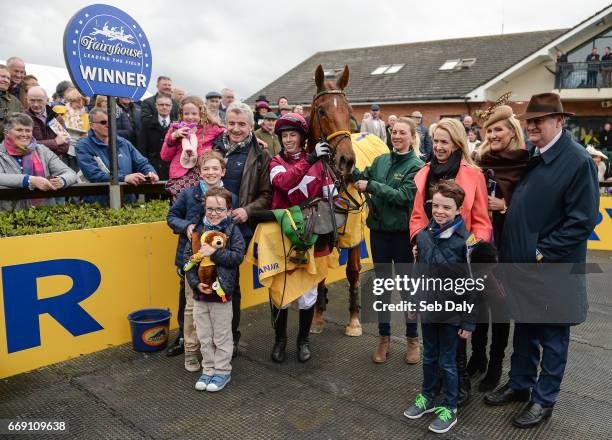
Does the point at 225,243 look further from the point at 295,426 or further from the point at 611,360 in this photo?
the point at 611,360

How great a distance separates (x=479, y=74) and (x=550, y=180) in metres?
20.2

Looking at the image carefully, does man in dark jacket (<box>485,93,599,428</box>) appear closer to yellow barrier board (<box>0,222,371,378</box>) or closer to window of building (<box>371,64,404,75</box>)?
yellow barrier board (<box>0,222,371,378</box>)

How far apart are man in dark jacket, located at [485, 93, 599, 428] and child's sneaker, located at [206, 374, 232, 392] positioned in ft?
6.73

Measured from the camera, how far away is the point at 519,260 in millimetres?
3188

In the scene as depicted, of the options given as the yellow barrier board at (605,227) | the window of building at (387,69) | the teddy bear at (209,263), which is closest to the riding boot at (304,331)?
the teddy bear at (209,263)

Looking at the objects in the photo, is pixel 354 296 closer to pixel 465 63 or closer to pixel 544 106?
pixel 544 106

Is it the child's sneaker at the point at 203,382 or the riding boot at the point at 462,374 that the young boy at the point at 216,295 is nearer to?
the child's sneaker at the point at 203,382

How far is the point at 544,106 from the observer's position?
122 inches

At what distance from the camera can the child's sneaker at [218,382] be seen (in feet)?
11.6

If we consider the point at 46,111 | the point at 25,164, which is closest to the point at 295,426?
the point at 25,164

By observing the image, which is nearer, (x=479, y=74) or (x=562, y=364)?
(x=562, y=364)

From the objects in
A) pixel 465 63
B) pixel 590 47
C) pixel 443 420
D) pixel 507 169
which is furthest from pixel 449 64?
pixel 443 420

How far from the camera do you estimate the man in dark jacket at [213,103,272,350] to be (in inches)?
158

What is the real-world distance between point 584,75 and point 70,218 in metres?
20.8
